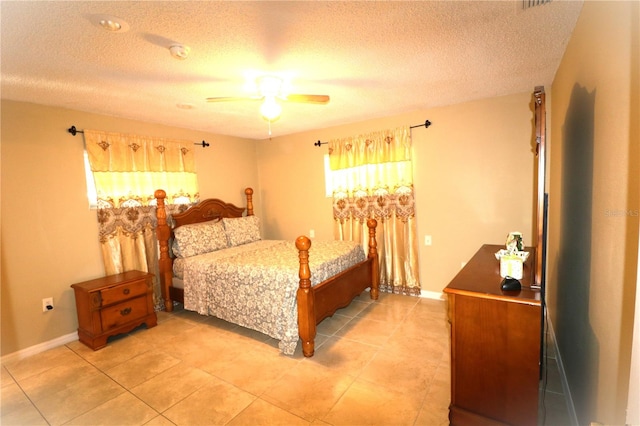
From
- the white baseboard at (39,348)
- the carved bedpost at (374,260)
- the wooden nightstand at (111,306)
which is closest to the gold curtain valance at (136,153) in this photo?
the wooden nightstand at (111,306)

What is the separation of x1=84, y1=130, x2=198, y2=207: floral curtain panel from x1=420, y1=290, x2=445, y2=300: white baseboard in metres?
3.36

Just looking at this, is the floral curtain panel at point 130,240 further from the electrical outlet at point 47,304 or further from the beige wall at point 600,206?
the beige wall at point 600,206

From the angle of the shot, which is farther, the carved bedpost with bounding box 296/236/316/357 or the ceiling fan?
the carved bedpost with bounding box 296/236/316/357

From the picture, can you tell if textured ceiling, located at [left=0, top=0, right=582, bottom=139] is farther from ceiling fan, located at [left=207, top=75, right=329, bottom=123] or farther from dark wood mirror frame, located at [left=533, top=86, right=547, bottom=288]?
dark wood mirror frame, located at [left=533, top=86, right=547, bottom=288]

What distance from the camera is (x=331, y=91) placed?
276 centimetres

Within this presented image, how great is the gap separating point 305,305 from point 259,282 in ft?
1.69

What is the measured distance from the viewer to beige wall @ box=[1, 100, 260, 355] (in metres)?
2.59

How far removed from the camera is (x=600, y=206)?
4.24 feet

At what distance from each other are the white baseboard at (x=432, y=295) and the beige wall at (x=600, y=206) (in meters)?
1.55

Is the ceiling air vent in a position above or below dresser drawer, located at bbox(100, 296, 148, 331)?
above

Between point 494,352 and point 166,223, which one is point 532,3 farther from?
Answer: point 166,223

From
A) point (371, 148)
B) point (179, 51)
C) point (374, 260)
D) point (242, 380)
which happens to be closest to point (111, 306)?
point (242, 380)

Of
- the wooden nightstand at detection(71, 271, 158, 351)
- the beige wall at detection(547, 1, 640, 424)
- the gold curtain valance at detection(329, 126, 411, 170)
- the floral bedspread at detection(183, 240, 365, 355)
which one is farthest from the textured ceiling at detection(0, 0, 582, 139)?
the wooden nightstand at detection(71, 271, 158, 351)

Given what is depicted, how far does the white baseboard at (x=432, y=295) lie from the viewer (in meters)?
3.64
